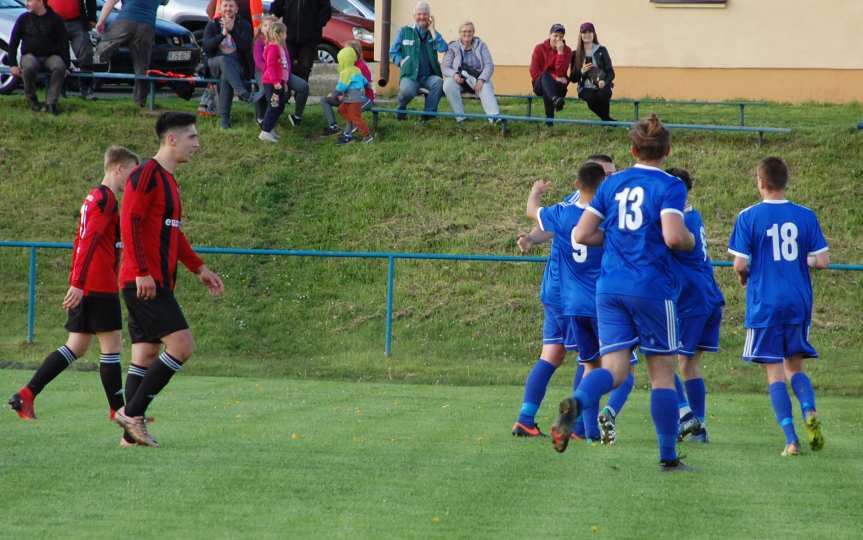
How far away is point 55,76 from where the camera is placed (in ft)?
69.2

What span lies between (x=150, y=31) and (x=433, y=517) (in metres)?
16.5

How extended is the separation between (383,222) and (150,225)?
1081cm

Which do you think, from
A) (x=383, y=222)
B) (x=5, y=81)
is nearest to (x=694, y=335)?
(x=383, y=222)

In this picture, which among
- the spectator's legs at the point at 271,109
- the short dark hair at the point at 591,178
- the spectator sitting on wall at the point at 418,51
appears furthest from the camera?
the spectator sitting on wall at the point at 418,51

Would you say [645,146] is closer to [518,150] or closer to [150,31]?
[518,150]

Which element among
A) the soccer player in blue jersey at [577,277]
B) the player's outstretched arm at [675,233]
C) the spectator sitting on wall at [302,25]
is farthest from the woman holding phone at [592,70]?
Result: the player's outstretched arm at [675,233]

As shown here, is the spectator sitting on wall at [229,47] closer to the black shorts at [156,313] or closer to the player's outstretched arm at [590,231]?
the black shorts at [156,313]

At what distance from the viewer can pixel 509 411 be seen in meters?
11.5

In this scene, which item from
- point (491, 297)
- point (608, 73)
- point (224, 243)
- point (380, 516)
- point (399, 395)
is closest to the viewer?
point (380, 516)

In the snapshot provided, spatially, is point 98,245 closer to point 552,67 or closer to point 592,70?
point 592,70

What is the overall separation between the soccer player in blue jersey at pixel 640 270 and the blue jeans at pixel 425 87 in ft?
46.9

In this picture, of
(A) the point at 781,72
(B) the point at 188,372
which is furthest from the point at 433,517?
(A) the point at 781,72

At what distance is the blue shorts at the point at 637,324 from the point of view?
754 centimetres

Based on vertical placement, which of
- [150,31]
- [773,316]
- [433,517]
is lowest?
[433,517]
